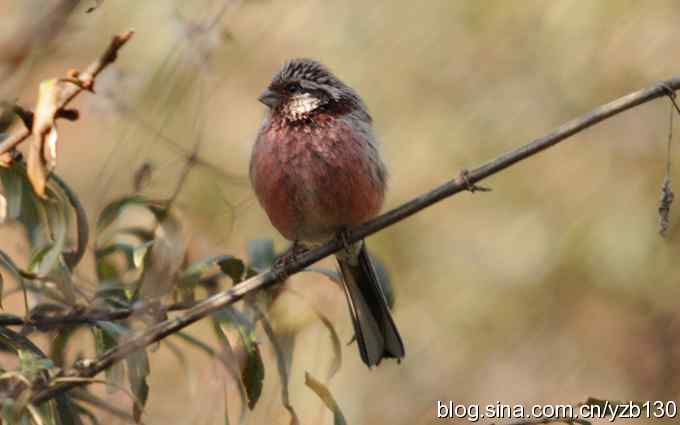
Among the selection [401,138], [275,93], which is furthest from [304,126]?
[401,138]

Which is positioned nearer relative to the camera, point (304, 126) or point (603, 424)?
point (304, 126)

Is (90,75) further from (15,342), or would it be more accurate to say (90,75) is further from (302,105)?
(302,105)

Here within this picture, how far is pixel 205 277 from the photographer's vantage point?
4.03 metres

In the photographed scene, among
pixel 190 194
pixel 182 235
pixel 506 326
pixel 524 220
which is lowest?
pixel 182 235

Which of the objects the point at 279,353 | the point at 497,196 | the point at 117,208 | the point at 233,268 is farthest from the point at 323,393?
the point at 497,196

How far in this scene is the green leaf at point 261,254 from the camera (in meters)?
3.92

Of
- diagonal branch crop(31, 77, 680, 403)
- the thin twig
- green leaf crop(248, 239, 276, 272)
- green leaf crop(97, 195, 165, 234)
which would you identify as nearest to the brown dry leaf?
diagonal branch crop(31, 77, 680, 403)

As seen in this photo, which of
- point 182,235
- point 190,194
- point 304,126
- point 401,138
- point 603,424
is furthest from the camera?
point 401,138

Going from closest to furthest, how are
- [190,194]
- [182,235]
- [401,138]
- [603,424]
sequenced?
1. [182,235]
2. [190,194]
3. [603,424]
4. [401,138]

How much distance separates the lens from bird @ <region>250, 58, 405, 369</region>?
15.8 ft

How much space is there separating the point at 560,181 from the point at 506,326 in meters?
1.09

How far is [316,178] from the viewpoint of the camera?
189 inches

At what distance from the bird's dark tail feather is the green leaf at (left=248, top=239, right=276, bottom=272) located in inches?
33.9

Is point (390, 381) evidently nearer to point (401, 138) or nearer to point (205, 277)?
point (401, 138)
